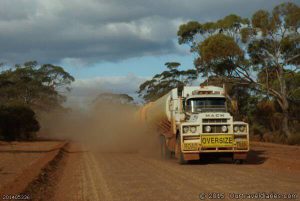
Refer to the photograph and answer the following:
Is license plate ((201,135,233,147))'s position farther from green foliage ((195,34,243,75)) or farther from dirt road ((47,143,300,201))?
green foliage ((195,34,243,75))

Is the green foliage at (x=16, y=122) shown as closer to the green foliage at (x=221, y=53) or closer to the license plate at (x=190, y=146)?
the green foliage at (x=221, y=53)

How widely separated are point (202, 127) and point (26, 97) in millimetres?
64876

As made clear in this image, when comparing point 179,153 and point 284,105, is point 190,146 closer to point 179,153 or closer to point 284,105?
point 179,153

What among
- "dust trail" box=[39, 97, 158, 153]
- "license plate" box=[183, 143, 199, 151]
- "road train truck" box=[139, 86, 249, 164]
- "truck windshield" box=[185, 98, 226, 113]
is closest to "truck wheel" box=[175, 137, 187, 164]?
"road train truck" box=[139, 86, 249, 164]

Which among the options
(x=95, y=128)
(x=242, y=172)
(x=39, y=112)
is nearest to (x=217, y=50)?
(x=95, y=128)

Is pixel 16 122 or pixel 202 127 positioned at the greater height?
pixel 16 122

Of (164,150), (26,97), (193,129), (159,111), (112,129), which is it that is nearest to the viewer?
(193,129)

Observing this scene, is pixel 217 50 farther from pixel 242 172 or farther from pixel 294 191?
pixel 294 191

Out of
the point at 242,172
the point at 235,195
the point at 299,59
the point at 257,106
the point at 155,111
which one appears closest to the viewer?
the point at 235,195

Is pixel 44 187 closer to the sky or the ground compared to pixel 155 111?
closer to the ground

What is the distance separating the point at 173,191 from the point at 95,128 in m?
36.4

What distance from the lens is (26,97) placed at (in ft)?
268

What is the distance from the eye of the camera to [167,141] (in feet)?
A: 82.5

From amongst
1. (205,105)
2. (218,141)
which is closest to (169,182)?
(218,141)
